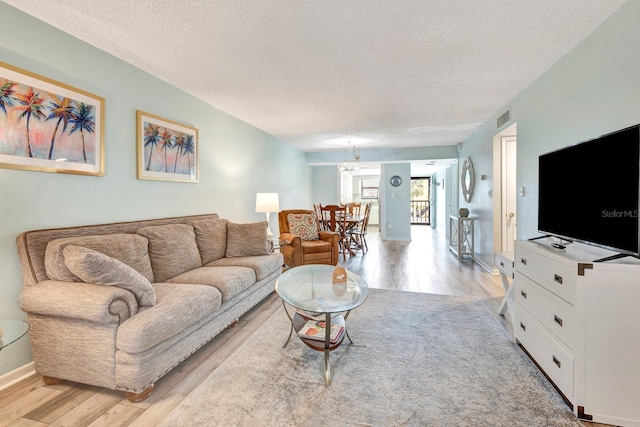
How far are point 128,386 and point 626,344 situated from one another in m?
2.66

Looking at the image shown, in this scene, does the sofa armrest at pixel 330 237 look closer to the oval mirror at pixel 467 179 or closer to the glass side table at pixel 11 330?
the oval mirror at pixel 467 179

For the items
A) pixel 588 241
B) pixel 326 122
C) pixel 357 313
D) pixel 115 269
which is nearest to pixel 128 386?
pixel 115 269

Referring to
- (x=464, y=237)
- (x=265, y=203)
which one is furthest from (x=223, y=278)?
(x=464, y=237)

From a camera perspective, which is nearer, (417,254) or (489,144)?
(489,144)

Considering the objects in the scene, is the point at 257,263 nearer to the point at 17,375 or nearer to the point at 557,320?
the point at 17,375

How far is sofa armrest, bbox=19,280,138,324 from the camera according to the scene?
1625 mm

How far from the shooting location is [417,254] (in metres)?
5.97

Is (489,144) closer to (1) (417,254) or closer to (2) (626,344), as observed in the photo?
(1) (417,254)

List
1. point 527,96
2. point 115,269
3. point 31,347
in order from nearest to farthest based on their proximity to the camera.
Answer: point 115,269
point 31,347
point 527,96

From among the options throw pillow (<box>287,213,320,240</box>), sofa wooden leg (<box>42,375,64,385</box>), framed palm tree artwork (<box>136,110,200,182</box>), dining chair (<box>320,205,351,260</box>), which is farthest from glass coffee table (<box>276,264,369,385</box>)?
dining chair (<box>320,205,351,260</box>)

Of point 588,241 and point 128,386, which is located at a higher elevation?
point 588,241

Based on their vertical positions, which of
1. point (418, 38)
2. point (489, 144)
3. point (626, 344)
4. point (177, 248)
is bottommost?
point (626, 344)

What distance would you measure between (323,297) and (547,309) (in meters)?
1.44

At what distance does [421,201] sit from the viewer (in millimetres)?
12219
